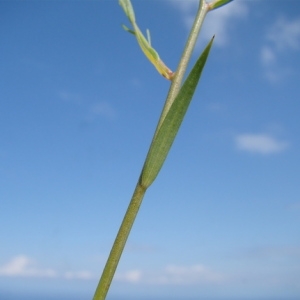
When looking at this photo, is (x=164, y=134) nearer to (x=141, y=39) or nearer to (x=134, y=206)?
(x=134, y=206)

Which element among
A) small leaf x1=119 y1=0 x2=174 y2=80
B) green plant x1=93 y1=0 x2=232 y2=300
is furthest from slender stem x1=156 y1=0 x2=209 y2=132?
small leaf x1=119 y1=0 x2=174 y2=80

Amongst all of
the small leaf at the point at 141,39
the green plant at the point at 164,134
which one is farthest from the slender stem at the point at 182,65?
the small leaf at the point at 141,39

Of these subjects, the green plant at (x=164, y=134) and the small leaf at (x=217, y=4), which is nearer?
the green plant at (x=164, y=134)

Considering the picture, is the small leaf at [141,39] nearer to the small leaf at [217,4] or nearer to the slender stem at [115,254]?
the small leaf at [217,4]

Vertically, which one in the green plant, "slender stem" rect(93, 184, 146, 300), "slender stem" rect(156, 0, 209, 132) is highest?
"slender stem" rect(156, 0, 209, 132)

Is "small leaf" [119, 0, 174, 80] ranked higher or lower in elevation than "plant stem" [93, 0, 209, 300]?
higher

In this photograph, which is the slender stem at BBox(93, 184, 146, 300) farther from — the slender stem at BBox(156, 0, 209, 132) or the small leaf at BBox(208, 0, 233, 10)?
the small leaf at BBox(208, 0, 233, 10)
